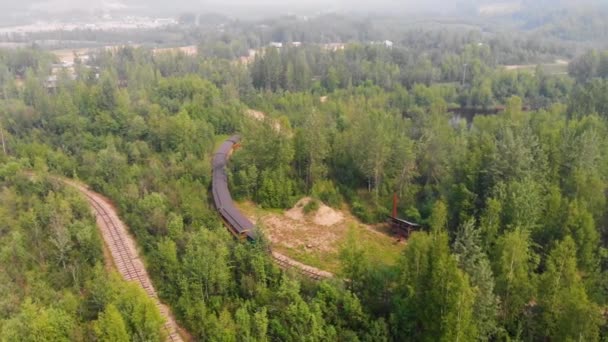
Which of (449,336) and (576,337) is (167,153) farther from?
(576,337)

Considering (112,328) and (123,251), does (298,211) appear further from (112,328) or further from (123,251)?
(112,328)

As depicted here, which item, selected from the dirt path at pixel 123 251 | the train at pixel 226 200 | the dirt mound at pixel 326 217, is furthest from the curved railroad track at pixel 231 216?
the dirt path at pixel 123 251

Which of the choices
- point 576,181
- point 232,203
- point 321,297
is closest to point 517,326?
point 321,297

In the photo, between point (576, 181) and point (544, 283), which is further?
point (576, 181)

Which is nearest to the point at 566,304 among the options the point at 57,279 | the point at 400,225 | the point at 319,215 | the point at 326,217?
the point at 400,225

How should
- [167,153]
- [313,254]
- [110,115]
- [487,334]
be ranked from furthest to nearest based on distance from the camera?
[110,115] < [167,153] < [313,254] < [487,334]
